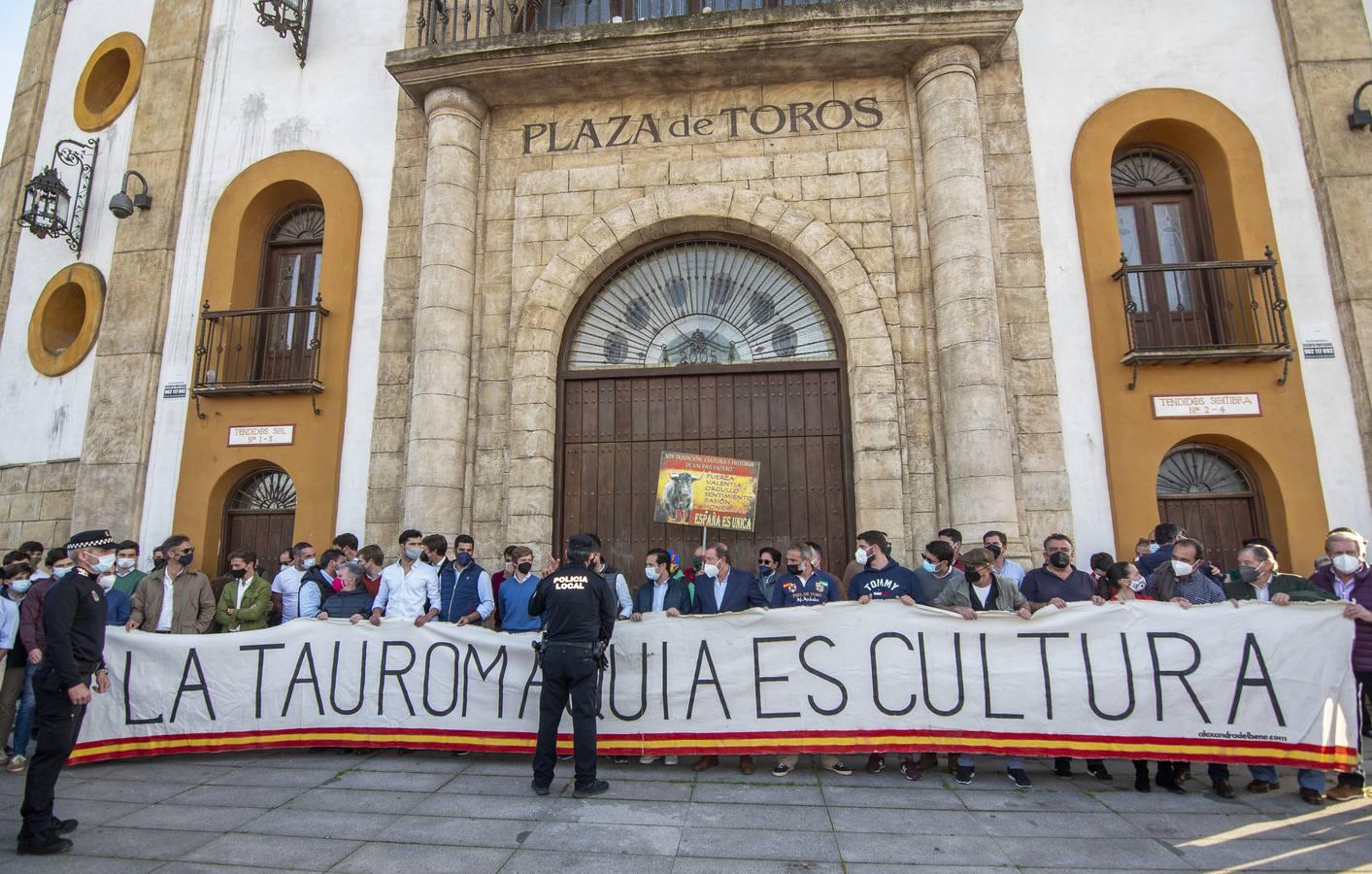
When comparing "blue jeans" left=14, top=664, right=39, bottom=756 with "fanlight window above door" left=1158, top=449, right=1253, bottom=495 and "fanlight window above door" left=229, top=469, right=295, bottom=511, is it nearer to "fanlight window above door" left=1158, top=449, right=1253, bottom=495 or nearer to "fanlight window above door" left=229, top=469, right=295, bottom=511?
"fanlight window above door" left=229, top=469, right=295, bottom=511

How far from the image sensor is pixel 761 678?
5.77 m

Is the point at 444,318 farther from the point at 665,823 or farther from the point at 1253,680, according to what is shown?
the point at 1253,680

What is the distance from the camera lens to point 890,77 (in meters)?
9.46

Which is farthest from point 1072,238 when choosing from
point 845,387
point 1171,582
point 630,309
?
point 630,309

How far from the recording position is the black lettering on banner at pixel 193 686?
245 inches

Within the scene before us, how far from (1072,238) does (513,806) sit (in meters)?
8.31

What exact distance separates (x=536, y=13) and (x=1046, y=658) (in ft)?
32.8

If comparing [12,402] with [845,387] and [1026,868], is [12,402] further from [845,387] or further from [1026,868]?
[1026,868]

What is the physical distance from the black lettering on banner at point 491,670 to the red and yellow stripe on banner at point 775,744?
0.68 feet

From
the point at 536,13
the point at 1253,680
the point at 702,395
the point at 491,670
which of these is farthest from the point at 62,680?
the point at 536,13

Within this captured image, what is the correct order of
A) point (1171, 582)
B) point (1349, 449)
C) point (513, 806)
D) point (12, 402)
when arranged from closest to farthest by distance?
point (513, 806)
point (1171, 582)
point (1349, 449)
point (12, 402)

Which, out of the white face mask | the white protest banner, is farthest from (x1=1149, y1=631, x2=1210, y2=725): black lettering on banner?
the white face mask

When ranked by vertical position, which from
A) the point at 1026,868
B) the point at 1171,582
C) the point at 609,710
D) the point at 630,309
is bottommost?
the point at 1026,868

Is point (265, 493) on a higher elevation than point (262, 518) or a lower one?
higher
